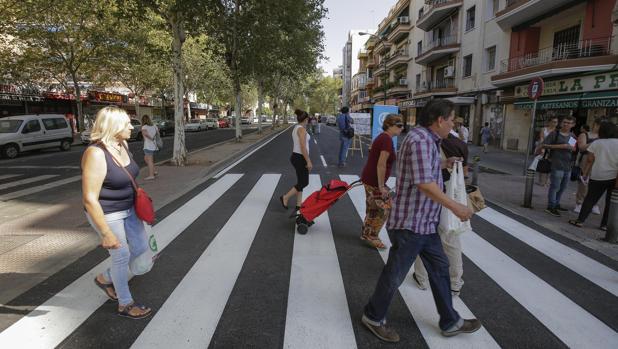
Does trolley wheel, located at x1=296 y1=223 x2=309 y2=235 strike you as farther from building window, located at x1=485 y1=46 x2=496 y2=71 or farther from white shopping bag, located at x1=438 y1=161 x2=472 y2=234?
building window, located at x1=485 y1=46 x2=496 y2=71

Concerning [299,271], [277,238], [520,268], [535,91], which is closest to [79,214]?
[277,238]

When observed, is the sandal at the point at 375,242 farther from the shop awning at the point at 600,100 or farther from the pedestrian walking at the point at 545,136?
the shop awning at the point at 600,100

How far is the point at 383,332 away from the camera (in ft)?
8.71

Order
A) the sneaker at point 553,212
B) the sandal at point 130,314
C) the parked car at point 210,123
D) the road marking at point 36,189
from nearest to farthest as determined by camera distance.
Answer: the sandal at point 130,314 → the sneaker at point 553,212 → the road marking at point 36,189 → the parked car at point 210,123

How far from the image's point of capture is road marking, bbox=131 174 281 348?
2.64 metres

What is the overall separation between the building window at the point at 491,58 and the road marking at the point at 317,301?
22468mm

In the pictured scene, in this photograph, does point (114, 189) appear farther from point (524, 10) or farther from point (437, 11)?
point (437, 11)

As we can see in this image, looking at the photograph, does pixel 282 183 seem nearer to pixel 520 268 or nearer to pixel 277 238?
pixel 277 238

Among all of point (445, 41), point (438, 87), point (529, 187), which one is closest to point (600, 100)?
point (529, 187)

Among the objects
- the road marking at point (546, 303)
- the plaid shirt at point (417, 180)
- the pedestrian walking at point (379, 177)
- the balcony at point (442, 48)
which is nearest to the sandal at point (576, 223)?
the road marking at point (546, 303)

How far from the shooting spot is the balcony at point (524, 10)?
1606 cm

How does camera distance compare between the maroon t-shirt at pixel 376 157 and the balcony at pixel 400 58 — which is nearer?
the maroon t-shirt at pixel 376 157

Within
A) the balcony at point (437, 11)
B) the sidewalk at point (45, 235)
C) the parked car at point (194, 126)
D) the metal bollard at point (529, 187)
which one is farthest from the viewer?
the parked car at point (194, 126)

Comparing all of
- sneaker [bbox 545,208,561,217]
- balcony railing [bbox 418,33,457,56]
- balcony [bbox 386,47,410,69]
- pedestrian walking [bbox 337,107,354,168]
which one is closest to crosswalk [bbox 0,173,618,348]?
sneaker [bbox 545,208,561,217]
